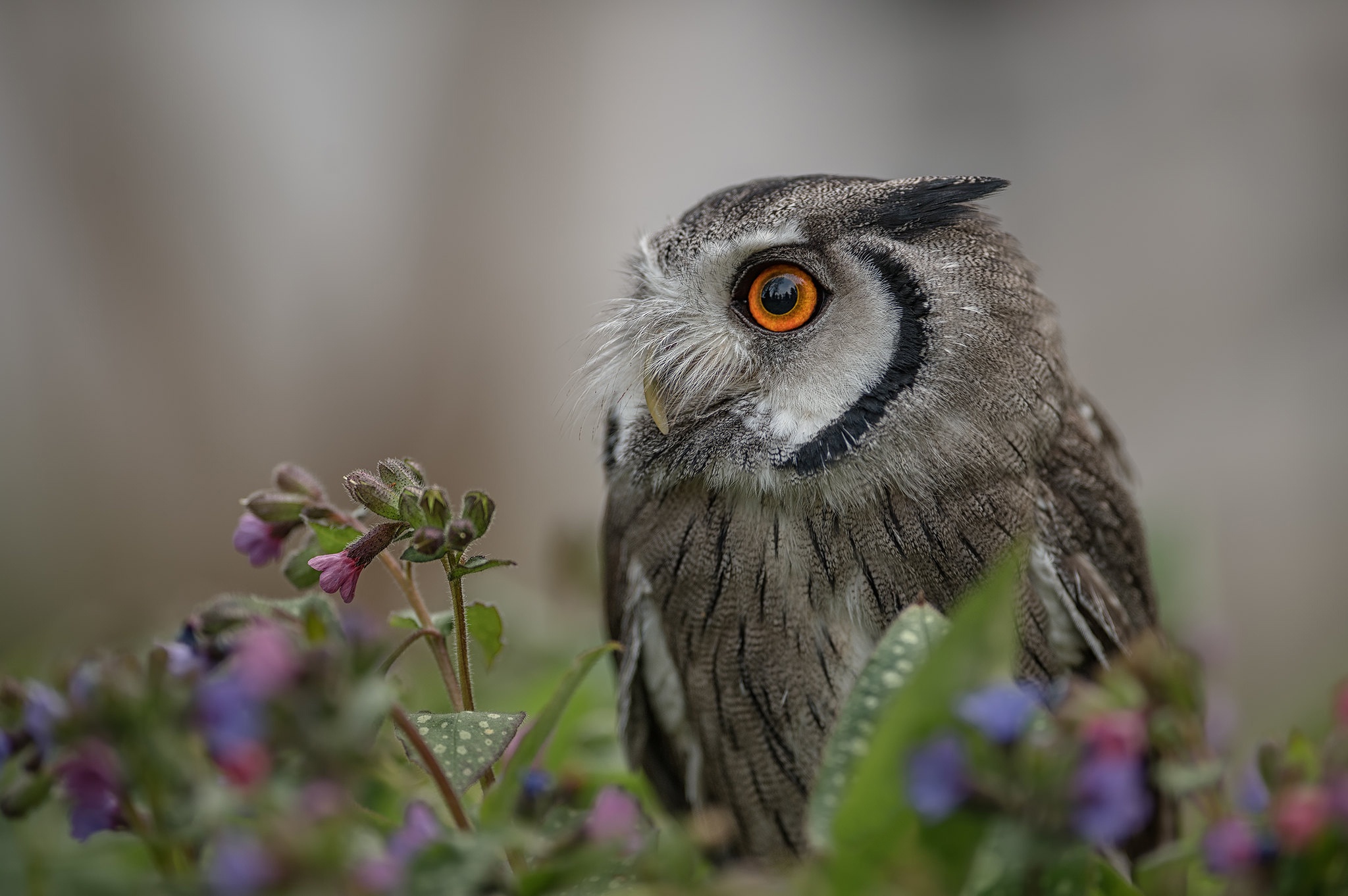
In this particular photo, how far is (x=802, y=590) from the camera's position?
3.98ft

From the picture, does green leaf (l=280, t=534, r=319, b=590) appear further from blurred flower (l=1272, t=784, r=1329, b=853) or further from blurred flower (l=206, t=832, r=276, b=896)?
blurred flower (l=1272, t=784, r=1329, b=853)

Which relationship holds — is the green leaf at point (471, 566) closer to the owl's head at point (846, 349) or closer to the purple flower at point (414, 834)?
the purple flower at point (414, 834)

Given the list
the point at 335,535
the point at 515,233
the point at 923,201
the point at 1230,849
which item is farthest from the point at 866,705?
the point at 515,233

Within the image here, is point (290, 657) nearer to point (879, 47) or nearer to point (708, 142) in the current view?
point (708, 142)

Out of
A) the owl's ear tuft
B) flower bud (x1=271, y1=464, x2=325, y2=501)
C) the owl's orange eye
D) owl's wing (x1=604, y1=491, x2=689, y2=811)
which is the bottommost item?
owl's wing (x1=604, y1=491, x2=689, y2=811)

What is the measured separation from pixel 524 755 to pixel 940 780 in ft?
0.82

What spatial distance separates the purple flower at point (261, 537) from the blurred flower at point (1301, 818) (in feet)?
2.18

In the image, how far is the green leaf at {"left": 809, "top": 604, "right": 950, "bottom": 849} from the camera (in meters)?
0.58

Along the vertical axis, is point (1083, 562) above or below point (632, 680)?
above

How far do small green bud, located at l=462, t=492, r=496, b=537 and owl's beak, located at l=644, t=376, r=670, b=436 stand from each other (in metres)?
0.49

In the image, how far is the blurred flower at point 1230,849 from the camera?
1.74ft

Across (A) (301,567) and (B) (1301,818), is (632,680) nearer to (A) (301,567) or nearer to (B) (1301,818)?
(A) (301,567)

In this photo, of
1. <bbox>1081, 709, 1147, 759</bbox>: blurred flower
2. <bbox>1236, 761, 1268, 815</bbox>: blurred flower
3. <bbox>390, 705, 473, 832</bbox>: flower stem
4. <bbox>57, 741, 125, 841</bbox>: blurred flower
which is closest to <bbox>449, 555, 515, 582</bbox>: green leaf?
<bbox>390, 705, 473, 832</bbox>: flower stem

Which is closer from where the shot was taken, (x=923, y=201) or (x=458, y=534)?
(x=458, y=534)
